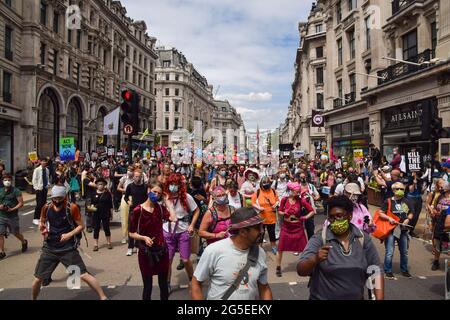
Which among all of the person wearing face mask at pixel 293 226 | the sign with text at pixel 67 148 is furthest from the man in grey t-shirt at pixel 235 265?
the sign with text at pixel 67 148

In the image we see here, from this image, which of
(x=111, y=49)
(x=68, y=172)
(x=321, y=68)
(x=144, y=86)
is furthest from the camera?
(x=144, y=86)

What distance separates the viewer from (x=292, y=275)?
245 inches

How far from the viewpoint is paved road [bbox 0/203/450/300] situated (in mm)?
5250

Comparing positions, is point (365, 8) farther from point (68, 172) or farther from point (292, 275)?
point (292, 275)

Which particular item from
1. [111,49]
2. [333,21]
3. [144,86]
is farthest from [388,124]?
[144,86]

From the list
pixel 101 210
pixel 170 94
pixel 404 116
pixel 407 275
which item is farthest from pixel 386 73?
pixel 170 94

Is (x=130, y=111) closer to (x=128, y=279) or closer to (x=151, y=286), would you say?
(x=128, y=279)

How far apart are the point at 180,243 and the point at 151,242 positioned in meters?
1.18

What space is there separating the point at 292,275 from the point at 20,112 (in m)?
27.2

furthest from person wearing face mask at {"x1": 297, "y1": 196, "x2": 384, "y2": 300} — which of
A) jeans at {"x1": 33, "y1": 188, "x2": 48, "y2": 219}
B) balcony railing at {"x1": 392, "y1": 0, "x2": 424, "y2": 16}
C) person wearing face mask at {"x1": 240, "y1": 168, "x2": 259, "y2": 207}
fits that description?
balcony railing at {"x1": 392, "y1": 0, "x2": 424, "y2": 16}

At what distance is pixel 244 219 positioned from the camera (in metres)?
2.78

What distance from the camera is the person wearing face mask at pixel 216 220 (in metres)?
4.99

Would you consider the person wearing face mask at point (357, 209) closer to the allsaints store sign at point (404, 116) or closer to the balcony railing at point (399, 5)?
the allsaints store sign at point (404, 116)

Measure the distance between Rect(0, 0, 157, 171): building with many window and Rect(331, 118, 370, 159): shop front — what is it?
24.4 metres
